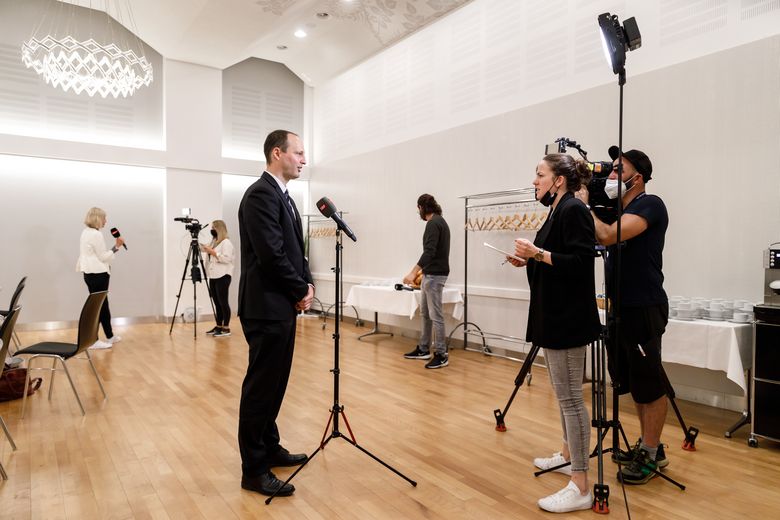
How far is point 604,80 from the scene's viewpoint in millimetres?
4867

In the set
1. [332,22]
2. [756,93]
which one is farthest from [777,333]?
[332,22]

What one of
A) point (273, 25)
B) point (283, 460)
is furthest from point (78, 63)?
point (283, 460)

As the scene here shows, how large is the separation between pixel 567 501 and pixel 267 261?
1.72 metres

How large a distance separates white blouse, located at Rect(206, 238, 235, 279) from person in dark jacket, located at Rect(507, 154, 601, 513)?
5.31 metres

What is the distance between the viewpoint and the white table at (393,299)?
5.93 metres

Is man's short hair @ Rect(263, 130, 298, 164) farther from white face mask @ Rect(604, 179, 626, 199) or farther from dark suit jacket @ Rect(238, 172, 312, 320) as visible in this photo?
white face mask @ Rect(604, 179, 626, 199)

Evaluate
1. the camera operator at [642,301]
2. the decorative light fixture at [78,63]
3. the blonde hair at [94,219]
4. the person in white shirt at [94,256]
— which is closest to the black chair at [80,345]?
the decorative light fixture at [78,63]

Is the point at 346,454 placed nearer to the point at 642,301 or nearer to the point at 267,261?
the point at 267,261

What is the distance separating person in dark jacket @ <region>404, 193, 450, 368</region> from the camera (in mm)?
5348

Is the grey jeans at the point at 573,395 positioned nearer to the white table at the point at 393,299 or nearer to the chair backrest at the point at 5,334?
the chair backrest at the point at 5,334

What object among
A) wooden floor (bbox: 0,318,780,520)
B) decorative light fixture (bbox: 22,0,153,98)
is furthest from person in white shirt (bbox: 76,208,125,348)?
decorative light fixture (bbox: 22,0,153,98)

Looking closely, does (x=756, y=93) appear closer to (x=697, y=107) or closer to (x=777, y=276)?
(x=697, y=107)

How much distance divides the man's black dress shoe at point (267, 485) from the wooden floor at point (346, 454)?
0.16 feet

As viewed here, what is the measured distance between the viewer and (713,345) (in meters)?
3.46
